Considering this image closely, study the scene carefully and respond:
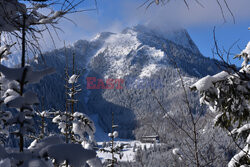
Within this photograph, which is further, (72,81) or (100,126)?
(100,126)

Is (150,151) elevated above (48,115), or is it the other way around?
(48,115)

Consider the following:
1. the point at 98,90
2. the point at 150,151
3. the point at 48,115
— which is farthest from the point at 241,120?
the point at 98,90

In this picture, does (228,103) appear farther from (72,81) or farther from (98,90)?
(98,90)

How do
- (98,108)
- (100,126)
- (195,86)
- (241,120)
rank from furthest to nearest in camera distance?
1. (98,108)
2. (100,126)
3. (241,120)
4. (195,86)

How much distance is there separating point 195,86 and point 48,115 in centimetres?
373

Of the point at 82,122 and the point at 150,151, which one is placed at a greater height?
the point at 82,122

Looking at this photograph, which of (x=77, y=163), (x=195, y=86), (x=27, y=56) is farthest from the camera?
(x=195, y=86)

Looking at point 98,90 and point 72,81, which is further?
point 98,90

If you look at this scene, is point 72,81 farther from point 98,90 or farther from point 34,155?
point 98,90

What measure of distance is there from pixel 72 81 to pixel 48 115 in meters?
1.24

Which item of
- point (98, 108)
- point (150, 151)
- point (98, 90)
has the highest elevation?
point (98, 90)

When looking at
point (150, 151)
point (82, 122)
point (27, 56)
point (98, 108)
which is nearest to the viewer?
point (27, 56)

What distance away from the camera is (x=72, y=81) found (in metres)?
4.84

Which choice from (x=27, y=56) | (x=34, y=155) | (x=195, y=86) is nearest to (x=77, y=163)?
(x=34, y=155)
